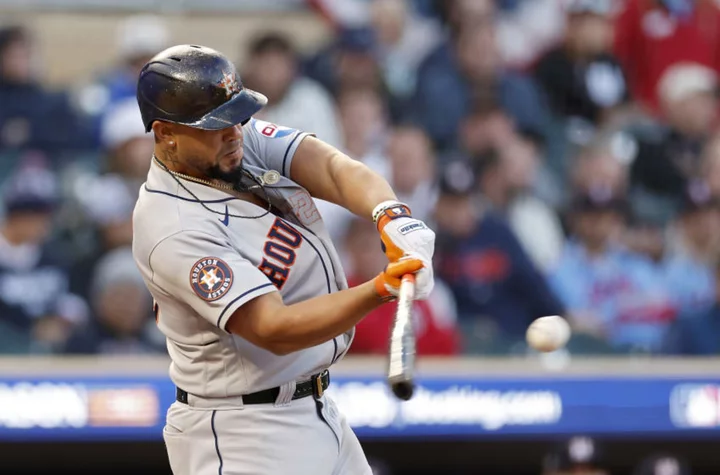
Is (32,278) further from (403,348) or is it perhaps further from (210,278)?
(403,348)

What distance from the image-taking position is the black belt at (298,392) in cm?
273

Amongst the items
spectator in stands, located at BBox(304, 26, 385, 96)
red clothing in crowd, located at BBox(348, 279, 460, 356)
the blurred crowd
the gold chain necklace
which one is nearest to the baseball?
the gold chain necklace

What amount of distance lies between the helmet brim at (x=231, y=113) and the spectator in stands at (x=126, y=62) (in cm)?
374

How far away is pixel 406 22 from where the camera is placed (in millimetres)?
6742

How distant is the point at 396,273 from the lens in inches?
92.7

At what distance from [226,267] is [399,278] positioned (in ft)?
1.35

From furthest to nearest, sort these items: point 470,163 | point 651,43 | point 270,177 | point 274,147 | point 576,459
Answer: point 651,43, point 470,163, point 576,459, point 274,147, point 270,177

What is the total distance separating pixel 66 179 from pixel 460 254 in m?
2.06

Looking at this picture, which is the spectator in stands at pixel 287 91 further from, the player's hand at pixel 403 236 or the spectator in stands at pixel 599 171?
the player's hand at pixel 403 236

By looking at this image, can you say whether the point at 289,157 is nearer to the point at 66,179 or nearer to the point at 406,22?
the point at 66,179

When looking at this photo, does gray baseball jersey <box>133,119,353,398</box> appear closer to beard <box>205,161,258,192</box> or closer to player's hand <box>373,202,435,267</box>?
beard <box>205,161,258,192</box>

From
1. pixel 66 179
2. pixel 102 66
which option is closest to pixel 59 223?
pixel 66 179

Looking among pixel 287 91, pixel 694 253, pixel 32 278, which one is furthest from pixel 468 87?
pixel 32 278

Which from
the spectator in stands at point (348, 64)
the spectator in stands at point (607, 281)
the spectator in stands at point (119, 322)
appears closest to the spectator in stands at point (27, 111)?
the spectator in stands at point (119, 322)
